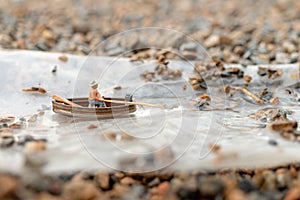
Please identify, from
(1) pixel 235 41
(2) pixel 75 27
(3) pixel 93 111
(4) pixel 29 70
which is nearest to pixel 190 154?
(3) pixel 93 111

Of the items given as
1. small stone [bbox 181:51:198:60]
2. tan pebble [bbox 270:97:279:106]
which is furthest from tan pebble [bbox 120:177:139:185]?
small stone [bbox 181:51:198:60]

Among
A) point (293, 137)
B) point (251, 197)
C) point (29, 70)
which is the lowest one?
point (251, 197)

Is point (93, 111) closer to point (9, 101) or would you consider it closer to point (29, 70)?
point (9, 101)

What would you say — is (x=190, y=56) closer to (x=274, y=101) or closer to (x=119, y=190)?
(x=274, y=101)

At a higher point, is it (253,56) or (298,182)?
(253,56)

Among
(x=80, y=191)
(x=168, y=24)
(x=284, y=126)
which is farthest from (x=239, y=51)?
(x=80, y=191)

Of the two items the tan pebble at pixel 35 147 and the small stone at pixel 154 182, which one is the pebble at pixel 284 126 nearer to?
the small stone at pixel 154 182

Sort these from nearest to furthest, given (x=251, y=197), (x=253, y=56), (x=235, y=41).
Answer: (x=251, y=197)
(x=253, y=56)
(x=235, y=41)

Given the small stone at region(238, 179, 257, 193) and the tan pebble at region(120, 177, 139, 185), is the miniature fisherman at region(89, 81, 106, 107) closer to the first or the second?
the tan pebble at region(120, 177, 139, 185)
